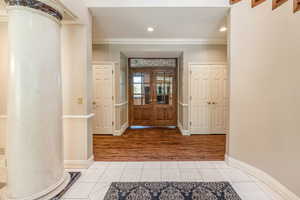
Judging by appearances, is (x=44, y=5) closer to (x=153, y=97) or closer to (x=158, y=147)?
(x=158, y=147)

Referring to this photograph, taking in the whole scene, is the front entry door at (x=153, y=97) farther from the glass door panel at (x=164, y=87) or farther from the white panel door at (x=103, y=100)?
the white panel door at (x=103, y=100)

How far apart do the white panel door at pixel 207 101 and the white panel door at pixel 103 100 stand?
7.47 feet

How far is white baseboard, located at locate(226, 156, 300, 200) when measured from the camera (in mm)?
1751

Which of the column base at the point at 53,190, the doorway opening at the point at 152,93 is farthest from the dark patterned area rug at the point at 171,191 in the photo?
the doorway opening at the point at 152,93

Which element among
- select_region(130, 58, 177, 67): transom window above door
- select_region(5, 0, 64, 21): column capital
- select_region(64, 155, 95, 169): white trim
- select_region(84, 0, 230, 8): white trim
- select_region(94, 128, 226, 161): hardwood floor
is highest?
select_region(84, 0, 230, 8): white trim

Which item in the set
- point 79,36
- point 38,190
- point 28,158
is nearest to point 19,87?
point 28,158

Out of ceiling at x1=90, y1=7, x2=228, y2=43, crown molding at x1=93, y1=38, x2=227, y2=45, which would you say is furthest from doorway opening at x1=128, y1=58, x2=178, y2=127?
ceiling at x1=90, y1=7, x2=228, y2=43

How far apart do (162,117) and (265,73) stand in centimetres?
380

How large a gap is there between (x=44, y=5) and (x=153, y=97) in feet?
13.8

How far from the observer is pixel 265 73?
211 centimetres

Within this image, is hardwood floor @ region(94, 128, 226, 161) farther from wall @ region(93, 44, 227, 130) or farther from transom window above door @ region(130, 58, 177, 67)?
transom window above door @ region(130, 58, 177, 67)

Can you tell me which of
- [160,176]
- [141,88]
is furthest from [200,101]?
[160,176]

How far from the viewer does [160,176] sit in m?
2.32

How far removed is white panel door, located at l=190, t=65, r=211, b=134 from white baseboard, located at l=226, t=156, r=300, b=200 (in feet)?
5.95
